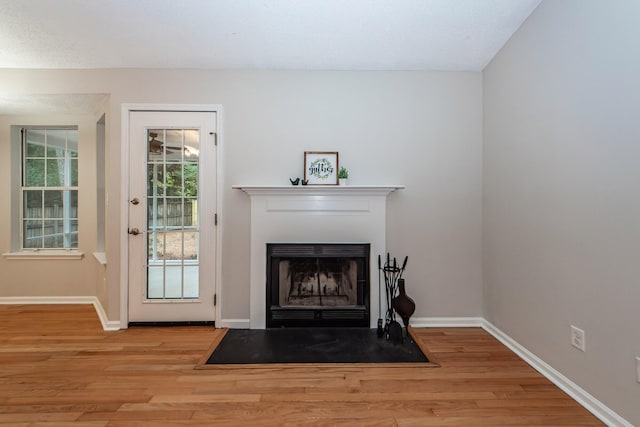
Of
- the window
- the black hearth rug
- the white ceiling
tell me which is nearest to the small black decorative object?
the black hearth rug

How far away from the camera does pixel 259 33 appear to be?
99.0 inches

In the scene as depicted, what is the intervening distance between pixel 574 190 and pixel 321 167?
6.29 feet

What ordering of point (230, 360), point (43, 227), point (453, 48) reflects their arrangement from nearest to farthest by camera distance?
point (230, 360) < point (453, 48) < point (43, 227)

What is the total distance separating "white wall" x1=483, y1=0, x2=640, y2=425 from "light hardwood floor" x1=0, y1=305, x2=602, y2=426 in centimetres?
33

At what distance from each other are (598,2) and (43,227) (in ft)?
18.2

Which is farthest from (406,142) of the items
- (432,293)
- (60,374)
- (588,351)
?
(60,374)

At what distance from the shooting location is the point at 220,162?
121 inches

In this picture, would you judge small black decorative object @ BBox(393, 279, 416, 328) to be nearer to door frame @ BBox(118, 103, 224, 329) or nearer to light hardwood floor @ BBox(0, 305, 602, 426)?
light hardwood floor @ BBox(0, 305, 602, 426)

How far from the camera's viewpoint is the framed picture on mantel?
10.1 feet

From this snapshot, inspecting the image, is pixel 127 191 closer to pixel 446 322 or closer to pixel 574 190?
pixel 446 322

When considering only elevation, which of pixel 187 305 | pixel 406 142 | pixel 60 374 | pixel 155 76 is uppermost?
pixel 155 76

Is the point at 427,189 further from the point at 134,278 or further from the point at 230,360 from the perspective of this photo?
the point at 134,278

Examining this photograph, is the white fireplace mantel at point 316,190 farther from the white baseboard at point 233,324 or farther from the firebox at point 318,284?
the white baseboard at point 233,324

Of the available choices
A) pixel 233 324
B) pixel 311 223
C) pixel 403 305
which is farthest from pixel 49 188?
pixel 403 305
